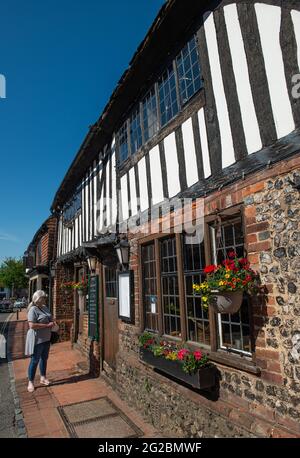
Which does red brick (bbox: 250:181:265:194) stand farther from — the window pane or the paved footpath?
the paved footpath

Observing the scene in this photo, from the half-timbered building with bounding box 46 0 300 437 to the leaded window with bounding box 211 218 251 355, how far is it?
17mm

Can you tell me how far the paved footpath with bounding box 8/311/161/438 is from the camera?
4.76 m

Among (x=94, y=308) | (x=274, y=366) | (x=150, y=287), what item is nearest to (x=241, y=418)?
(x=274, y=366)

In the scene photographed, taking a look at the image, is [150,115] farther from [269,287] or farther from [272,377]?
[272,377]

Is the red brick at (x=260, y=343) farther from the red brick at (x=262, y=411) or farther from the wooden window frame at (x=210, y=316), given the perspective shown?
the red brick at (x=262, y=411)

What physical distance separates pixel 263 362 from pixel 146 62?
502 cm

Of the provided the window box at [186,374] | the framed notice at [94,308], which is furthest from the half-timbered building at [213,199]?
the framed notice at [94,308]

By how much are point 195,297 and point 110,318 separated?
12.1 feet

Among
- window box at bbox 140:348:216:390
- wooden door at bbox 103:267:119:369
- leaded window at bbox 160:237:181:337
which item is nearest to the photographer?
window box at bbox 140:348:216:390

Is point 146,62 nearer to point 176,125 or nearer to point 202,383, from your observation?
point 176,125

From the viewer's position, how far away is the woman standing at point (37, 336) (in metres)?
6.57

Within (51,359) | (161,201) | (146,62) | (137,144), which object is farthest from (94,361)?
(146,62)

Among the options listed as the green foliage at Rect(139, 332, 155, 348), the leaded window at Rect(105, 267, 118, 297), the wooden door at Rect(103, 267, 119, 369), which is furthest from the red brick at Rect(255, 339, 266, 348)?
the leaded window at Rect(105, 267, 118, 297)

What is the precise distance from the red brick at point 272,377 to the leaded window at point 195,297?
115 cm
